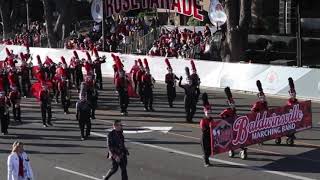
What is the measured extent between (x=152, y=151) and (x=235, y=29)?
16.0m

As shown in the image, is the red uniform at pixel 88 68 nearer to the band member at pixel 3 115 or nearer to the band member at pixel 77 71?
the band member at pixel 77 71

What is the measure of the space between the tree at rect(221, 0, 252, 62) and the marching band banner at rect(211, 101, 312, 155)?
14.1m

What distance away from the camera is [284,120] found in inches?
722

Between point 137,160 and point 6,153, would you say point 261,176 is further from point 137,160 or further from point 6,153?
point 6,153

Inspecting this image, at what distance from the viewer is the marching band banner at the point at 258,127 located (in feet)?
54.1

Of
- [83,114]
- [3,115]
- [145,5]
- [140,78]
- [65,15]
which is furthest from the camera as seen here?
[65,15]

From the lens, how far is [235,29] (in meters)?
33.4

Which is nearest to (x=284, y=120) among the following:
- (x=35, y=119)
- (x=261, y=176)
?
(x=261, y=176)

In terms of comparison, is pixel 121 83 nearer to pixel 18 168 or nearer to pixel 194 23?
pixel 18 168

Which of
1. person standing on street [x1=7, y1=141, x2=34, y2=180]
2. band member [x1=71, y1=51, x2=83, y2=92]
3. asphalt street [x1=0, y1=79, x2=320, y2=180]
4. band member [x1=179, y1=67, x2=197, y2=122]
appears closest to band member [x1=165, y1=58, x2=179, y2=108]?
asphalt street [x1=0, y1=79, x2=320, y2=180]

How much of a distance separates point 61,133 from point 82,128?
1606mm

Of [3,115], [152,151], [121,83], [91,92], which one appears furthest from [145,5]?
[152,151]

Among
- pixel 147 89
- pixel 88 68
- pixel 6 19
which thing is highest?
pixel 6 19

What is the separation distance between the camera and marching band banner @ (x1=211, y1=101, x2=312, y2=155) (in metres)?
16.5
